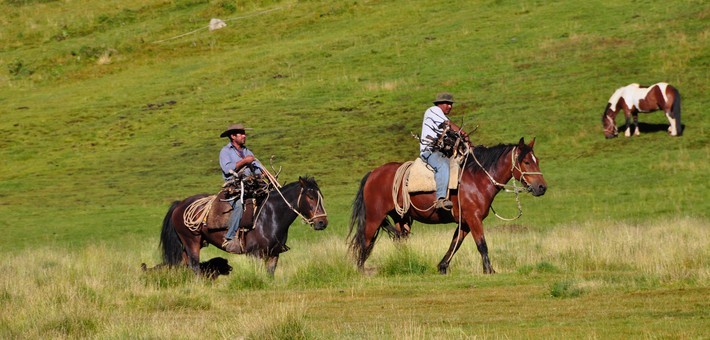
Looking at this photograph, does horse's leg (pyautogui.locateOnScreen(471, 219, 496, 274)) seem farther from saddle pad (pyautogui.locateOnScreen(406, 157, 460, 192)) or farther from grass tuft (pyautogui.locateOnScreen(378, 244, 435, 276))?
grass tuft (pyautogui.locateOnScreen(378, 244, 435, 276))

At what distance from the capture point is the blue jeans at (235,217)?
65.1 feet

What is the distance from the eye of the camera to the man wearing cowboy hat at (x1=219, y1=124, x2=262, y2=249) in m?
19.8

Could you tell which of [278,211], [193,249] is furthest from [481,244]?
[193,249]

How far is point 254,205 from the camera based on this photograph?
65.5ft

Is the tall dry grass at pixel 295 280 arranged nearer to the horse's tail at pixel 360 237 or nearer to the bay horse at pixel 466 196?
the horse's tail at pixel 360 237

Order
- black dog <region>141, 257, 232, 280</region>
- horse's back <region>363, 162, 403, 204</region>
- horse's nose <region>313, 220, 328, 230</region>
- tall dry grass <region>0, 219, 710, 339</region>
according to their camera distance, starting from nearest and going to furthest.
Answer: tall dry grass <region>0, 219, 710, 339</region> → horse's nose <region>313, 220, 328, 230</region> → black dog <region>141, 257, 232, 280</region> → horse's back <region>363, 162, 403, 204</region>

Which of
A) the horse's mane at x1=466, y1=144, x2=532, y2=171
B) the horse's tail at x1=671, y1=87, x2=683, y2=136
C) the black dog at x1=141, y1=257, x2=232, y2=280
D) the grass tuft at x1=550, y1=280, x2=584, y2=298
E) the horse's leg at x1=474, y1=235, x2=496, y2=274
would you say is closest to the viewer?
the grass tuft at x1=550, y1=280, x2=584, y2=298

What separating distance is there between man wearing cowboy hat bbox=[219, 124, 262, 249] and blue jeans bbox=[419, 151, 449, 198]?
2706mm

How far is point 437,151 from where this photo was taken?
20406 millimetres

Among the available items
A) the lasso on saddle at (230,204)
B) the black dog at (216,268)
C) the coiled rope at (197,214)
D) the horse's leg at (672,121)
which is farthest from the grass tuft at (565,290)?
the horse's leg at (672,121)

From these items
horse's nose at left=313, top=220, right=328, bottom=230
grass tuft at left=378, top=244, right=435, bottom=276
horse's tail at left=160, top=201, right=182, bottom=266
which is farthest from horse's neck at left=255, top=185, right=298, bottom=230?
horse's tail at left=160, top=201, right=182, bottom=266

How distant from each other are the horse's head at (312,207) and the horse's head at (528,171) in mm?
3054

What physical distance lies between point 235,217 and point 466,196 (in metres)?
3.59

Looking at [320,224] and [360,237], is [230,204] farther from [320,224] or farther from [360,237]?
[360,237]
